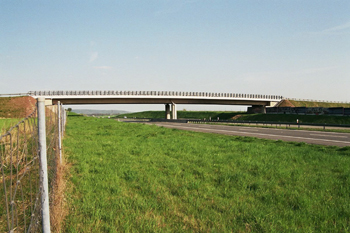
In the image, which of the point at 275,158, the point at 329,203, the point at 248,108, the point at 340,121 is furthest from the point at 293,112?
the point at 329,203

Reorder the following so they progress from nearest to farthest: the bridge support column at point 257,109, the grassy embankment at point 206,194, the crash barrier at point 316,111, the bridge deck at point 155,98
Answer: the grassy embankment at point 206,194, the crash barrier at point 316,111, the bridge deck at point 155,98, the bridge support column at point 257,109

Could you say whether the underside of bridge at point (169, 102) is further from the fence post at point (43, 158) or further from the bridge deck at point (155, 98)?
the fence post at point (43, 158)

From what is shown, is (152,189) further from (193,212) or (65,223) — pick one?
(65,223)

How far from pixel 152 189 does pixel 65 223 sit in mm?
2122

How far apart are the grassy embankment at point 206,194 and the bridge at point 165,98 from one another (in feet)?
173

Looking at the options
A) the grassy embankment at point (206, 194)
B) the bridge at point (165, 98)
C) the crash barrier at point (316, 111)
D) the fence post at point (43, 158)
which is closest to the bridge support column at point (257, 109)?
the bridge at point (165, 98)

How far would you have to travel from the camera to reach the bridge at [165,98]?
2415 inches

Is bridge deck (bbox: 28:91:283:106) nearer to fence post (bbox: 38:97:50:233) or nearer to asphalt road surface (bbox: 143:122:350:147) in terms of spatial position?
asphalt road surface (bbox: 143:122:350:147)

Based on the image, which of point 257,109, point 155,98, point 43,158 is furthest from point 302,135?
point 257,109

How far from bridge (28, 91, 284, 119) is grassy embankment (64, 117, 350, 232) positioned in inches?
2071

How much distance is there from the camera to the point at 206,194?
5.96 metres

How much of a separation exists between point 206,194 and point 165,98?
2525 inches

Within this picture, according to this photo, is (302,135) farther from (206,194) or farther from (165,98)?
(165,98)

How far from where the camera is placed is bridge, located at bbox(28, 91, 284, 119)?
201ft
